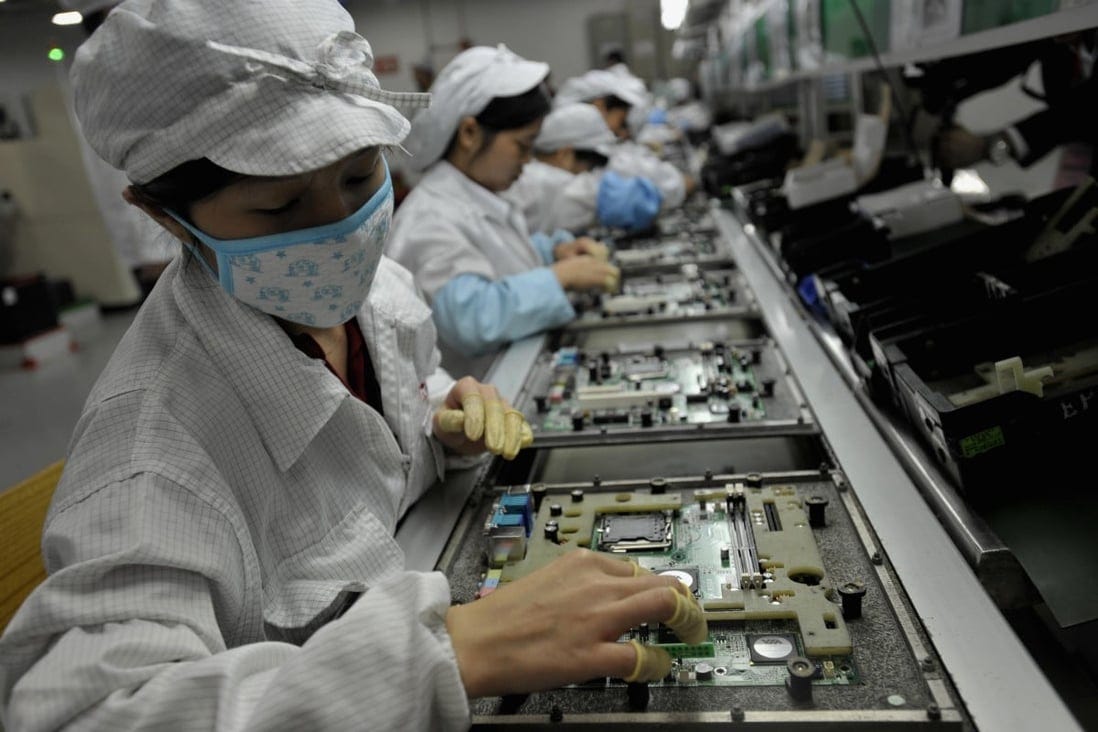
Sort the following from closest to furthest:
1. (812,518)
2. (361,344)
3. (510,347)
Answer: (812,518), (361,344), (510,347)

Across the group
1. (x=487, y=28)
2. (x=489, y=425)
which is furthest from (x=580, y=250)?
(x=487, y=28)

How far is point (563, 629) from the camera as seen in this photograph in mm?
845

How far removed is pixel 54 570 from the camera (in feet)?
2.85

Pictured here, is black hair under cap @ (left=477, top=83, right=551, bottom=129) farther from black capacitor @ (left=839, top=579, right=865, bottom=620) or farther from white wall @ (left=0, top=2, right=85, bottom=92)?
black capacitor @ (left=839, top=579, right=865, bottom=620)

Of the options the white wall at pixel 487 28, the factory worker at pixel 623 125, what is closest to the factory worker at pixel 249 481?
the factory worker at pixel 623 125

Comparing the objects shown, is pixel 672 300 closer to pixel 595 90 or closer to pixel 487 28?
pixel 595 90

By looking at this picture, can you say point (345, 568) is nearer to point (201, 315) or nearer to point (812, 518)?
point (201, 315)

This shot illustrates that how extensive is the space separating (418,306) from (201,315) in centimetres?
56

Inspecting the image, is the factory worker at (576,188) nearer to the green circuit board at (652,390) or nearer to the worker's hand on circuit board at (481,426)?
the green circuit board at (652,390)

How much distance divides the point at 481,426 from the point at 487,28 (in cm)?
1253

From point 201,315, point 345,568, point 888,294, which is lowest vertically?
point 345,568

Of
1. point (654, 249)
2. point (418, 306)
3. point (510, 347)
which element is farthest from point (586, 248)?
point (418, 306)

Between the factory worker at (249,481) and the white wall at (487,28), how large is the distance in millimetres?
12307

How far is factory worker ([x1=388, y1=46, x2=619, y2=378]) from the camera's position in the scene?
94.7 inches
